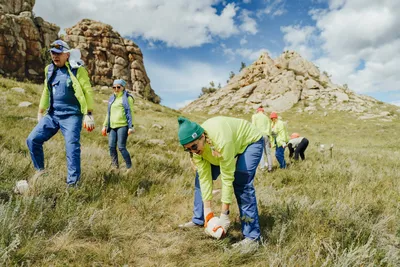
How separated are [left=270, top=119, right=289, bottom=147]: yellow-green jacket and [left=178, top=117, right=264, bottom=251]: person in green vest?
5.43 m

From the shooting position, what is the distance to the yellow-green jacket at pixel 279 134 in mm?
8281

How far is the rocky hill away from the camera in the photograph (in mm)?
43719

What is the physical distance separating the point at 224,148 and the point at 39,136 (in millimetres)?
2824

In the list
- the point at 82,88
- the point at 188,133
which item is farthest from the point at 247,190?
the point at 82,88

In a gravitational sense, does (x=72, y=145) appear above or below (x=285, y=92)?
below

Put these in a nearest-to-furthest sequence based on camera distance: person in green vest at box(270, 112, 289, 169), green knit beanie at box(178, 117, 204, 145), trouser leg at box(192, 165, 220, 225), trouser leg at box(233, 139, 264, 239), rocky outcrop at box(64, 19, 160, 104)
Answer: green knit beanie at box(178, 117, 204, 145) < trouser leg at box(233, 139, 264, 239) < trouser leg at box(192, 165, 220, 225) < person in green vest at box(270, 112, 289, 169) < rocky outcrop at box(64, 19, 160, 104)

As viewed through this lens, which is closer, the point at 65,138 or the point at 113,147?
the point at 65,138

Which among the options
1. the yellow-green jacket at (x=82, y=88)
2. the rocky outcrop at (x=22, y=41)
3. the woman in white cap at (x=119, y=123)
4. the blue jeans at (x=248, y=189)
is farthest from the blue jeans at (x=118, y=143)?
the rocky outcrop at (x=22, y=41)

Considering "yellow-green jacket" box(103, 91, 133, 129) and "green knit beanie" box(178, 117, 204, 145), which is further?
"yellow-green jacket" box(103, 91, 133, 129)

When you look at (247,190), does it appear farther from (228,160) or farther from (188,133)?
(188,133)

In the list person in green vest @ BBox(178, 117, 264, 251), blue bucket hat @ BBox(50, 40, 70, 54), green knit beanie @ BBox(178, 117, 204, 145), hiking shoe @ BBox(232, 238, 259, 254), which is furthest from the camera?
blue bucket hat @ BBox(50, 40, 70, 54)

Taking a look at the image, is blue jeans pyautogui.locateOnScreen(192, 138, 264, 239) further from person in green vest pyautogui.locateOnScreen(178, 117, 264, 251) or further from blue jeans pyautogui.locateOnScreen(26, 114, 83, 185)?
blue jeans pyautogui.locateOnScreen(26, 114, 83, 185)

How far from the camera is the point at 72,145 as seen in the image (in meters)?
3.70

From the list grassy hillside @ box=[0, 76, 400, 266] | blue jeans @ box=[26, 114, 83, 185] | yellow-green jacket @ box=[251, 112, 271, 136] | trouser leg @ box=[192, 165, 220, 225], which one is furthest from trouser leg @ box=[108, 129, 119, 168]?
yellow-green jacket @ box=[251, 112, 271, 136]
